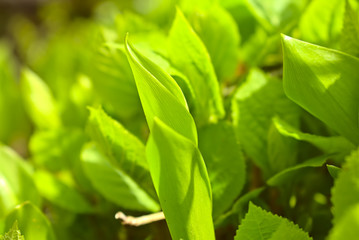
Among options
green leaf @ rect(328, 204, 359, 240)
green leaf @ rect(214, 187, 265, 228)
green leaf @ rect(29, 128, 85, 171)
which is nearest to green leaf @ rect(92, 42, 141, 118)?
green leaf @ rect(29, 128, 85, 171)

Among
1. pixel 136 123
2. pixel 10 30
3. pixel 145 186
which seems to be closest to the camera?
pixel 145 186

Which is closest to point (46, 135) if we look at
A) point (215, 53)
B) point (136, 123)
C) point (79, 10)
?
point (136, 123)

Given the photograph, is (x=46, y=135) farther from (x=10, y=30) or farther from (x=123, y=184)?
(x=10, y=30)

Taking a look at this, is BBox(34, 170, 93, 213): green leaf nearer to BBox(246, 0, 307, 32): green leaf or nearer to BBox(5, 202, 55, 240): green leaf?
BBox(5, 202, 55, 240): green leaf

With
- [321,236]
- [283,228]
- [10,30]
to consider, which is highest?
[283,228]

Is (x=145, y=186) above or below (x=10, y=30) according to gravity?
above

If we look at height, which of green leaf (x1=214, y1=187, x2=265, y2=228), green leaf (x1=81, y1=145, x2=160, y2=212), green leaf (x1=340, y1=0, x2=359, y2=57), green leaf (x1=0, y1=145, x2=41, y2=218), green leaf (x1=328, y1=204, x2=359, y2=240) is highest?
green leaf (x1=340, y1=0, x2=359, y2=57)

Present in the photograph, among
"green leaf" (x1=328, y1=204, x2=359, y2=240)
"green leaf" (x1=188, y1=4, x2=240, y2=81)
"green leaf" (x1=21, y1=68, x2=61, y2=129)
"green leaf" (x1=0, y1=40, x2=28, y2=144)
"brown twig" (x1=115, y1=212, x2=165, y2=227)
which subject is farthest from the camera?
"green leaf" (x1=0, y1=40, x2=28, y2=144)
